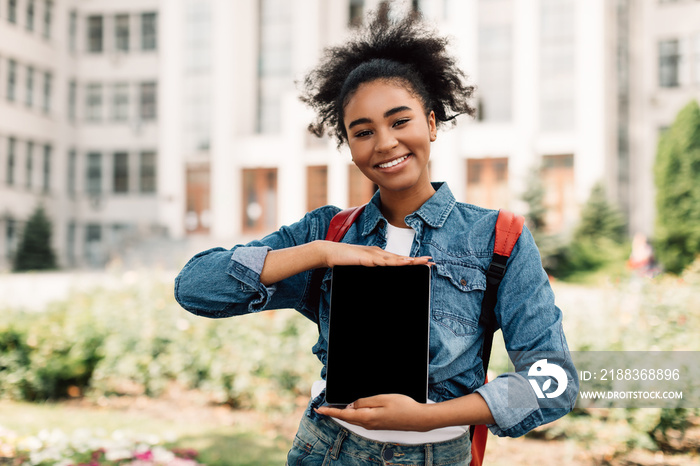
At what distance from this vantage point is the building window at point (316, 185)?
962 inches

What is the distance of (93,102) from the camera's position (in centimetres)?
3022

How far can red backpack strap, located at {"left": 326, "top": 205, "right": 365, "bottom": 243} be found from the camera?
1707mm

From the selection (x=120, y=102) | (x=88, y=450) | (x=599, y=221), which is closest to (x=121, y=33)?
(x=120, y=102)

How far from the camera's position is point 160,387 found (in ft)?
17.4

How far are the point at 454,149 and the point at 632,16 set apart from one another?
29.3 ft

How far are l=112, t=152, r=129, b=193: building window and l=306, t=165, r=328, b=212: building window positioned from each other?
10.8m

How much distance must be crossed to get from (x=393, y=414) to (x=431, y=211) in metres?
0.58

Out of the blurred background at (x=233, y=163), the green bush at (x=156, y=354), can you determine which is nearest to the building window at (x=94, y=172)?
the blurred background at (x=233, y=163)

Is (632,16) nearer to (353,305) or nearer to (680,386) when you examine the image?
(680,386)

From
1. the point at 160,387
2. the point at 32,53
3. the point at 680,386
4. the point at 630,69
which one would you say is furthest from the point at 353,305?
the point at 32,53

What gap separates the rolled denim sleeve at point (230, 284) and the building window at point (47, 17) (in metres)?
32.3

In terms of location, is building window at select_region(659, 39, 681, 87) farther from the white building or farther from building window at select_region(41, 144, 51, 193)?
building window at select_region(41, 144, 51, 193)

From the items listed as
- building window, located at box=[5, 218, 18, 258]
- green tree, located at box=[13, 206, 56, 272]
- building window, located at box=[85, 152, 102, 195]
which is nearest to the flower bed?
green tree, located at box=[13, 206, 56, 272]

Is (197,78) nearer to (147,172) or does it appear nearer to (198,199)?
(198,199)
